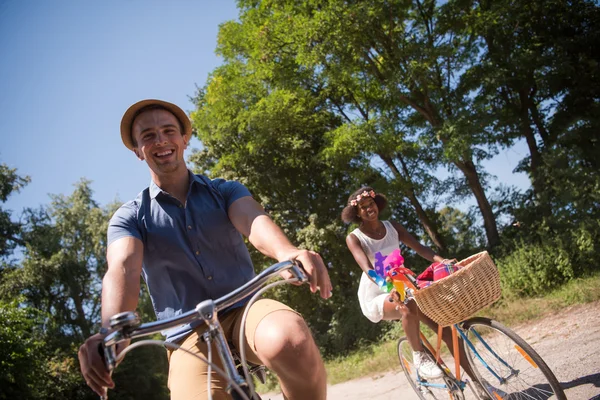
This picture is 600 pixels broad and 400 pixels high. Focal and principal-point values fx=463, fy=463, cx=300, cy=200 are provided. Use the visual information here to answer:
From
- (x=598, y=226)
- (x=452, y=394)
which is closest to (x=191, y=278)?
(x=452, y=394)

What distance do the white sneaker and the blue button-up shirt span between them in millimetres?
2265

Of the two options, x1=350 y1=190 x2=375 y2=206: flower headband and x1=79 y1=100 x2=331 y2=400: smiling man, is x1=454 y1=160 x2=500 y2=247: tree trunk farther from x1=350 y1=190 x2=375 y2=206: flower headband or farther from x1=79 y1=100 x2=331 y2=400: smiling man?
x1=79 y1=100 x2=331 y2=400: smiling man

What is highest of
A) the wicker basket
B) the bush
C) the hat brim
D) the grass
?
the hat brim

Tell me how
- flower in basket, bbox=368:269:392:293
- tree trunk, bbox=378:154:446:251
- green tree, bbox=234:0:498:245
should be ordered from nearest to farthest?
flower in basket, bbox=368:269:392:293 < green tree, bbox=234:0:498:245 < tree trunk, bbox=378:154:446:251

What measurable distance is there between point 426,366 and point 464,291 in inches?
45.4

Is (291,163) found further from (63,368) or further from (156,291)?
(156,291)

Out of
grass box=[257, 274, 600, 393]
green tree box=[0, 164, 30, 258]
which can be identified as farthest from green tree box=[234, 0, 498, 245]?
green tree box=[0, 164, 30, 258]

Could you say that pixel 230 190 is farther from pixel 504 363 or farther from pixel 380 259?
pixel 504 363

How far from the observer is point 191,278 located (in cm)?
242

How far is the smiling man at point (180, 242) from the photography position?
2.02 m

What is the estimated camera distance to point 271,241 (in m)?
2.09

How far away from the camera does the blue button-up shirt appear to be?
239cm

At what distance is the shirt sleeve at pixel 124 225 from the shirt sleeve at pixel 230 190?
1.53ft

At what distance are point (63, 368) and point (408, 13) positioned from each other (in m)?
18.7
